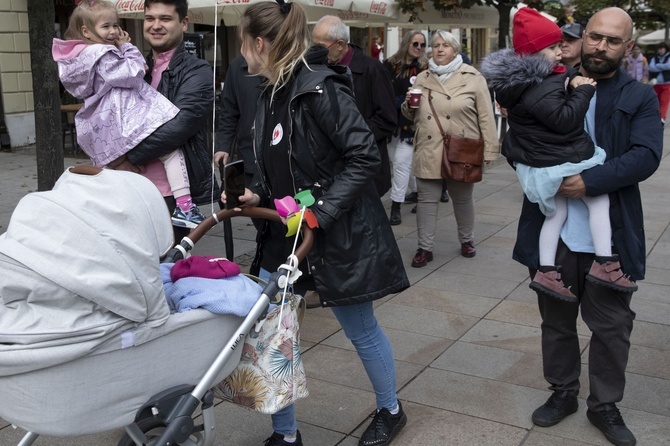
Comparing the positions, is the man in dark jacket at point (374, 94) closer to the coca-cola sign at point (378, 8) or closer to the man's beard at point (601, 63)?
the man's beard at point (601, 63)

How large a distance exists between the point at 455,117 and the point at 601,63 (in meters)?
3.23

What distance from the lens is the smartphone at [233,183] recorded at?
3.14 metres

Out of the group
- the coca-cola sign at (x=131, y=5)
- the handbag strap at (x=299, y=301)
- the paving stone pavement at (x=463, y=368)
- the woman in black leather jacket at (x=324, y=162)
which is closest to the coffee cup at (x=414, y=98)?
the paving stone pavement at (x=463, y=368)

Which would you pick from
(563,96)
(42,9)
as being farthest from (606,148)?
(42,9)

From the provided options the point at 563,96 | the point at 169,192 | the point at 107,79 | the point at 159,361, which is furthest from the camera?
the point at 169,192

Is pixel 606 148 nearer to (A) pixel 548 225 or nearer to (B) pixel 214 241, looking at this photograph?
(A) pixel 548 225

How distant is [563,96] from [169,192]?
2152mm

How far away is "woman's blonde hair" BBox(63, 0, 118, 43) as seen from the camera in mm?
4286

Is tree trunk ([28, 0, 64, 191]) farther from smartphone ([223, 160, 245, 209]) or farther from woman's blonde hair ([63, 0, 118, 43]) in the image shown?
smartphone ([223, 160, 245, 209])

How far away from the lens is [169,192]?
14.6 feet

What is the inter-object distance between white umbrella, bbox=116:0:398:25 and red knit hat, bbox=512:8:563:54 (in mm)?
4810

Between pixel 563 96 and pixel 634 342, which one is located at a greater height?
pixel 563 96

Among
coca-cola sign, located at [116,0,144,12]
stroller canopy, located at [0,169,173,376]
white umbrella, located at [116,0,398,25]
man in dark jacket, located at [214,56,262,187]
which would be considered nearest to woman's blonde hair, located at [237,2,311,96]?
stroller canopy, located at [0,169,173,376]

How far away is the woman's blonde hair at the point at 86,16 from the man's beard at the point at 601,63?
247 cm
